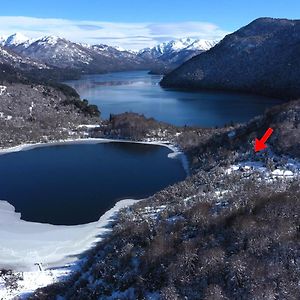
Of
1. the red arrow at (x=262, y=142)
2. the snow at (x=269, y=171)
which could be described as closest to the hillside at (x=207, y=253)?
the snow at (x=269, y=171)

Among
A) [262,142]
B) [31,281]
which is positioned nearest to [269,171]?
[262,142]

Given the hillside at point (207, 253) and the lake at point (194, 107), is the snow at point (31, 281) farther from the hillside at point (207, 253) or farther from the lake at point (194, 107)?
the lake at point (194, 107)

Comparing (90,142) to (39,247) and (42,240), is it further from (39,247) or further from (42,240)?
(39,247)

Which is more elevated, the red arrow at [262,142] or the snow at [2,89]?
the snow at [2,89]

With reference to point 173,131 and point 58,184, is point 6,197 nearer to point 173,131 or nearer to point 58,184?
point 58,184

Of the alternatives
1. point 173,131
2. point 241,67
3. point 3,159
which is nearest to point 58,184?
point 3,159

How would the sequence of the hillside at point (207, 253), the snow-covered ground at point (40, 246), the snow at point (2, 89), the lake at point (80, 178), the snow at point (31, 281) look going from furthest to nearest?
the snow at point (2, 89), the lake at point (80, 178), the snow-covered ground at point (40, 246), the snow at point (31, 281), the hillside at point (207, 253)
